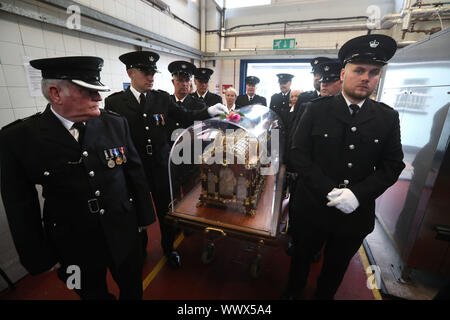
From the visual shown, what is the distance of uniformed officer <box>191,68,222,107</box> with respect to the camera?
3898mm

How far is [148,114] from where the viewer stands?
78.7 inches

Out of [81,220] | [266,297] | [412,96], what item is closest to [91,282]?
[81,220]

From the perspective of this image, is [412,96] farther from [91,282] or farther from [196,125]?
[91,282]

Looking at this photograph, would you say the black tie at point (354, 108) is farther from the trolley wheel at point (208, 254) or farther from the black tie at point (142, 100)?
the trolley wheel at point (208, 254)

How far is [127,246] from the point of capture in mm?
1414

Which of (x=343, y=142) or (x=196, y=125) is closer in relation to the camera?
(x=343, y=142)

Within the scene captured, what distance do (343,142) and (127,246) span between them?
169cm

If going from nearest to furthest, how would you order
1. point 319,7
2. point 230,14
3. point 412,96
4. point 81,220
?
point 81,220 < point 412,96 < point 319,7 < point 230,14

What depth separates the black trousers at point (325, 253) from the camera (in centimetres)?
158

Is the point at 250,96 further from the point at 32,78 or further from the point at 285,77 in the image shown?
the point at 32,78

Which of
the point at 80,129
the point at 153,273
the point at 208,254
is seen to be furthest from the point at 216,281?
the point at 80,129

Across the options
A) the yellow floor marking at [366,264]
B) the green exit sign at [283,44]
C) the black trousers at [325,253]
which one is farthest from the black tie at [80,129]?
the green exit sign at [283,44]

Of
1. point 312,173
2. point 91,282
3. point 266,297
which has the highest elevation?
point 312,173

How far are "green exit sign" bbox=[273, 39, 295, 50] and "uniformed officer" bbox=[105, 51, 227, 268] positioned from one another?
15.7 ft
